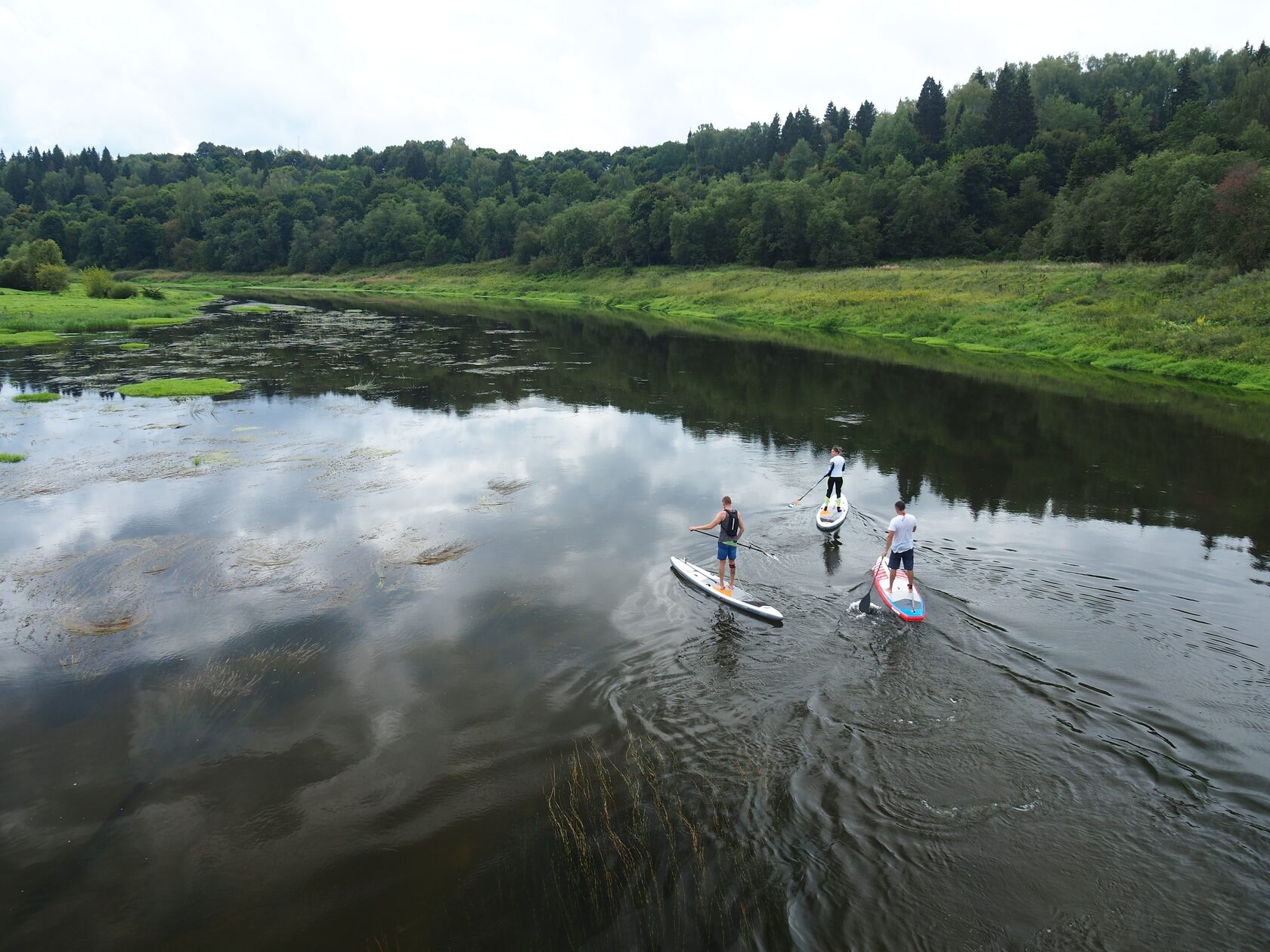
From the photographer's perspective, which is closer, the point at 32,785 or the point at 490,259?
the point at 32,785

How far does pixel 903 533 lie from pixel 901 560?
1.84 feet

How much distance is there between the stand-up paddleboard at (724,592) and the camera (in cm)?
1287

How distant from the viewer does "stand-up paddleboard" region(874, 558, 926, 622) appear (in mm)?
12664

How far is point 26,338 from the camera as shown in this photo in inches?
1842

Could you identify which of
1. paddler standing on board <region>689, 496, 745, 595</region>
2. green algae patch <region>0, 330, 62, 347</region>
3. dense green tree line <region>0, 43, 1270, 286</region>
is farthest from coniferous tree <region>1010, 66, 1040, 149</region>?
paddler standing on board <region>689, 496, 745, 595</region>

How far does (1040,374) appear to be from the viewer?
126 ft

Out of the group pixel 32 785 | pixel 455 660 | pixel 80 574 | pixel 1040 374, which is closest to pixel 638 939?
pixel 455 660

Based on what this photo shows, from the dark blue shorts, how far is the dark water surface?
2.14ft

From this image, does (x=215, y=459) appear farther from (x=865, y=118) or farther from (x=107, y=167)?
(x=107, y=167)

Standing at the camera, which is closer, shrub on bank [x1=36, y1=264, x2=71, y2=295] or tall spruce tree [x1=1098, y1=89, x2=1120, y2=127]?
shrub on bank [x1=36, y1=264, x2=71, y2=295]

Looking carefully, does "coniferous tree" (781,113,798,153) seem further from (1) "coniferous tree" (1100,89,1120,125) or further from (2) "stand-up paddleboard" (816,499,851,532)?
(2) "stand-up paddleboard" (816,499,851,532)

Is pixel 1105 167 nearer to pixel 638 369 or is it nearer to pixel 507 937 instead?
pixel 638 369

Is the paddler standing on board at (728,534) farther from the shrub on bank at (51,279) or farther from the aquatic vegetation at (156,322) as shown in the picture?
the shrub on bank at (51,279)

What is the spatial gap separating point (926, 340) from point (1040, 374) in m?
14.6
